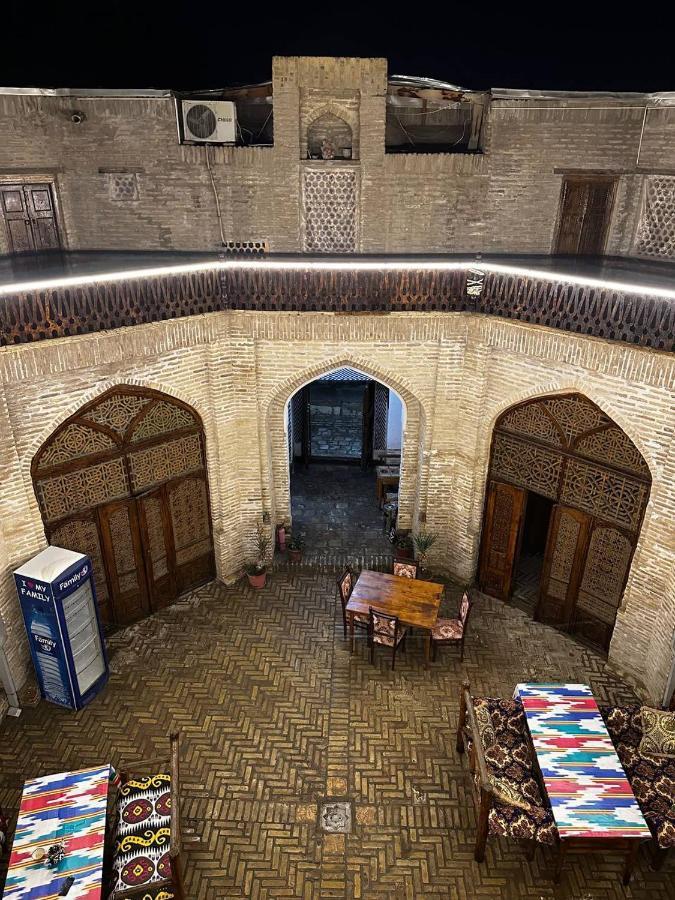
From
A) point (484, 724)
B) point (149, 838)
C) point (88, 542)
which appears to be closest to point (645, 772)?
point (484, 724)

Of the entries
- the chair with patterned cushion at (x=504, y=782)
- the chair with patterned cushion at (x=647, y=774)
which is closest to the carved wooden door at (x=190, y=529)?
the chair with patterned cushion at (x=504, y=782)

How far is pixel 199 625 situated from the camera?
7785 mm

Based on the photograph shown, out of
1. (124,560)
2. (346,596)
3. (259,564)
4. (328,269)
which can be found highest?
(328,269)

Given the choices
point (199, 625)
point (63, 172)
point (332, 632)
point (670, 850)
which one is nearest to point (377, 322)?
point (332, 632)

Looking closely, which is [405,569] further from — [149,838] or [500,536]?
[149,838]

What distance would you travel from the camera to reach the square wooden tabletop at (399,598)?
698cm

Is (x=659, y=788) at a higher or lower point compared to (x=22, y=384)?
lower

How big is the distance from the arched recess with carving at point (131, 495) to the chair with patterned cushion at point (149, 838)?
2.74 metres

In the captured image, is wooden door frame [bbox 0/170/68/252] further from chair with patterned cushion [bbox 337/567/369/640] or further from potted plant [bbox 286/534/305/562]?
chair with patterned cushion [bbox 337/567/369/640]

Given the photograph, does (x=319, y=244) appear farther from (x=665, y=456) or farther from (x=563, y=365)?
(x=665, y=456)

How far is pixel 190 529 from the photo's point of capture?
8086mm

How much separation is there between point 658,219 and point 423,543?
5448 mm

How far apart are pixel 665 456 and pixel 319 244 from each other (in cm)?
559

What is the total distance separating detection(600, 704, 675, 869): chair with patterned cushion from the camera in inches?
192
